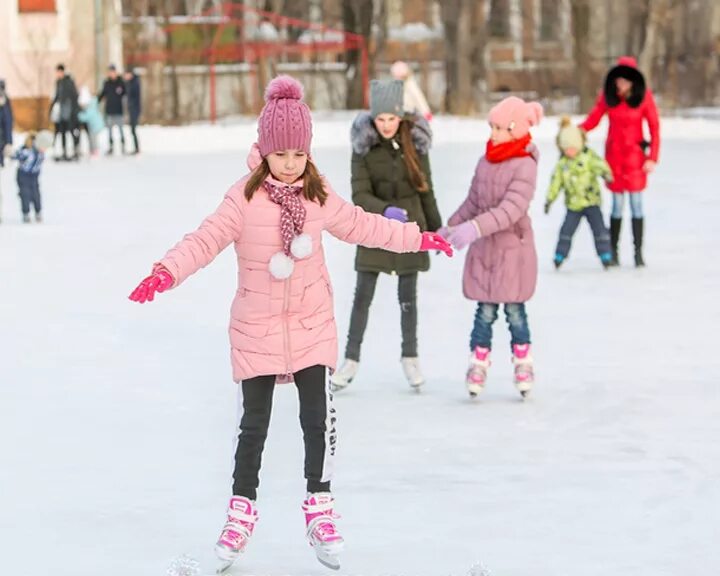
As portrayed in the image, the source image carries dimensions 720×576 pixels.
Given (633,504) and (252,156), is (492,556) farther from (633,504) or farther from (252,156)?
(252,156)

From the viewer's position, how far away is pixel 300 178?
200 inches

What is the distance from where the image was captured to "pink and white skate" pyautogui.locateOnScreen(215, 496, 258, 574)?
5.02 metres

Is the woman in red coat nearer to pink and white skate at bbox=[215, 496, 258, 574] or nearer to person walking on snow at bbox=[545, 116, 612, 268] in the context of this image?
person walking on snow at bbox=[545, 116, 612, 268]

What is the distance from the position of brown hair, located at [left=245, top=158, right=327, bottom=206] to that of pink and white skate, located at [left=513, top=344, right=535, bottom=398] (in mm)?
2892

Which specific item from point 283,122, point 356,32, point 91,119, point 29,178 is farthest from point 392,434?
point 356,32

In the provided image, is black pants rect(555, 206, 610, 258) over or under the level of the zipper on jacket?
under

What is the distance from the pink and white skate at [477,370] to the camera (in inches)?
309

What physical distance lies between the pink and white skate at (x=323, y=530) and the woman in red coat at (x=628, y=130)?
744 centimetres

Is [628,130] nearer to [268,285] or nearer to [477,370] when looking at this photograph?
[477,370]

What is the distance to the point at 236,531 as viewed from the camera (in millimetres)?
5055

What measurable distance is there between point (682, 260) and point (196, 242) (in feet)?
28.8

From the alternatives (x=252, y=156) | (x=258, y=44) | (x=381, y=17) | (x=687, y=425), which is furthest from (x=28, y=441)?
(x=381, y=17)

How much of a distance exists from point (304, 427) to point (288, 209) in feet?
2.10

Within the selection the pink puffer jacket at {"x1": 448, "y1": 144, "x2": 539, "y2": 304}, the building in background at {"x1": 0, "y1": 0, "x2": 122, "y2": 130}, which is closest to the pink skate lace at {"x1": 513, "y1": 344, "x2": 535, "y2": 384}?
the pink puffer jacket at {"x1": 448, "y1": 144, "x2": 539, "y2": 304}
